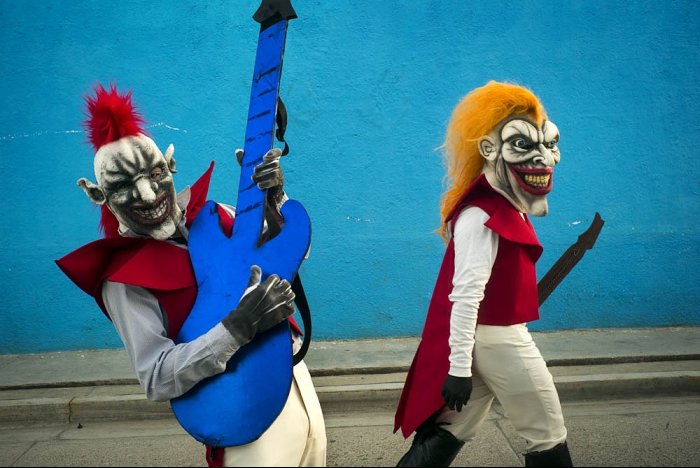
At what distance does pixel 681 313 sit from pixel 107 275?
15.3ft

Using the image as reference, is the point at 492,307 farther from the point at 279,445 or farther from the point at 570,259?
the point at 279,445

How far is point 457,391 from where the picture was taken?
2516 mm

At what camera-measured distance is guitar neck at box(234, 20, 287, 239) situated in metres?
2.25

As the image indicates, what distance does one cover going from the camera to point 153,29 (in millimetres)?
5145

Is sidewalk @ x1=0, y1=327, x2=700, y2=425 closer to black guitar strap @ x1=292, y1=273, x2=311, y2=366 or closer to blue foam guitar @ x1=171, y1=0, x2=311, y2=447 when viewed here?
black guitar strap @ x1=292, y1=273, x2=311, y2=366

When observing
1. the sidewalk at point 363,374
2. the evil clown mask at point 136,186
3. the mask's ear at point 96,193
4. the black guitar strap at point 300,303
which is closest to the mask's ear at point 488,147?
the black guitar strap at point 300,303

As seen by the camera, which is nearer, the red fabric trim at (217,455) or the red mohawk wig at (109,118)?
the red fabric trim at (217,455)

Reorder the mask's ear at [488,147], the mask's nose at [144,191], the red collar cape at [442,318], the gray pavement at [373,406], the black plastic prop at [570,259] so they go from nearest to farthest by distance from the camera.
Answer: the mask's nose at [144,191] < the red collar cape at [442,318] < the mask's ear at [488,147] < the black plastic prop at [570,259] < the gray pavement at [373,406]

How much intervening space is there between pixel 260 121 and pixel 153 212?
0.49m

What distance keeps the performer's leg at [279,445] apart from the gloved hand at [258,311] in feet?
0.92

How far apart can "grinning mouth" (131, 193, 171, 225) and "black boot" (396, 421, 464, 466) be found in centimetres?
132

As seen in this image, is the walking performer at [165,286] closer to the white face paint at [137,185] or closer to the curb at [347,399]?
the white face paint at [137,185]

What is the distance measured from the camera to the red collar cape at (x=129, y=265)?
2195 mm

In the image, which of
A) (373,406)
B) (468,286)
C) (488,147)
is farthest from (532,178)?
(373,406)
